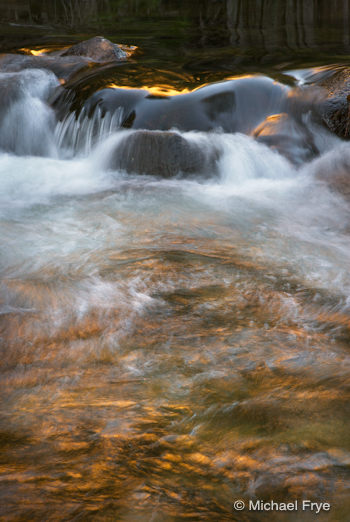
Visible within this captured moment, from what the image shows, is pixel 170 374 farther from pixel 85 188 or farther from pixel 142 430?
pixel 85 188

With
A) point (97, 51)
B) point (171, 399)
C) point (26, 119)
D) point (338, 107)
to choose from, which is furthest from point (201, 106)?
point (171, 399)

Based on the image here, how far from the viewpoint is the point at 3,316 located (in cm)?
275

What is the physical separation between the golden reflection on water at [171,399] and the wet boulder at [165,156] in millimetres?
2535

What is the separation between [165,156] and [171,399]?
12.9 ft

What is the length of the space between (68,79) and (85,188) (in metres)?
2.69

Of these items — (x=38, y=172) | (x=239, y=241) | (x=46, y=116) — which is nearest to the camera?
(x=239, y=241)

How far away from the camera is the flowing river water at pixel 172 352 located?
1708 millimetres

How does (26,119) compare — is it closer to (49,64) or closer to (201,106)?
(49,64)

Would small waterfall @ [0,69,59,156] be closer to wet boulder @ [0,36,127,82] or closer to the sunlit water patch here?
wet boulder @ [0,36,127,82]

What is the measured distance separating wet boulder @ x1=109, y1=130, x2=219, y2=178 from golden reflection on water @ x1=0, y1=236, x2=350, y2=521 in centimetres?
254

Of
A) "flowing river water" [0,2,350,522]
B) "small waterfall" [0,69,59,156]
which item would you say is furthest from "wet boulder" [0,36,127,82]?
"flowing river water" [0,2,350,522]

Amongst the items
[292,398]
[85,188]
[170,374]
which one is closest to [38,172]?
[85,188]

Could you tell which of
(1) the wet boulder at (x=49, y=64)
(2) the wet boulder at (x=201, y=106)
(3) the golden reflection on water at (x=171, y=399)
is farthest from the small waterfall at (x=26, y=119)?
(3) the golden reflection on water at (x=171, y=399)

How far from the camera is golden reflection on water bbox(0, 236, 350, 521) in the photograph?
1685 millimetres
